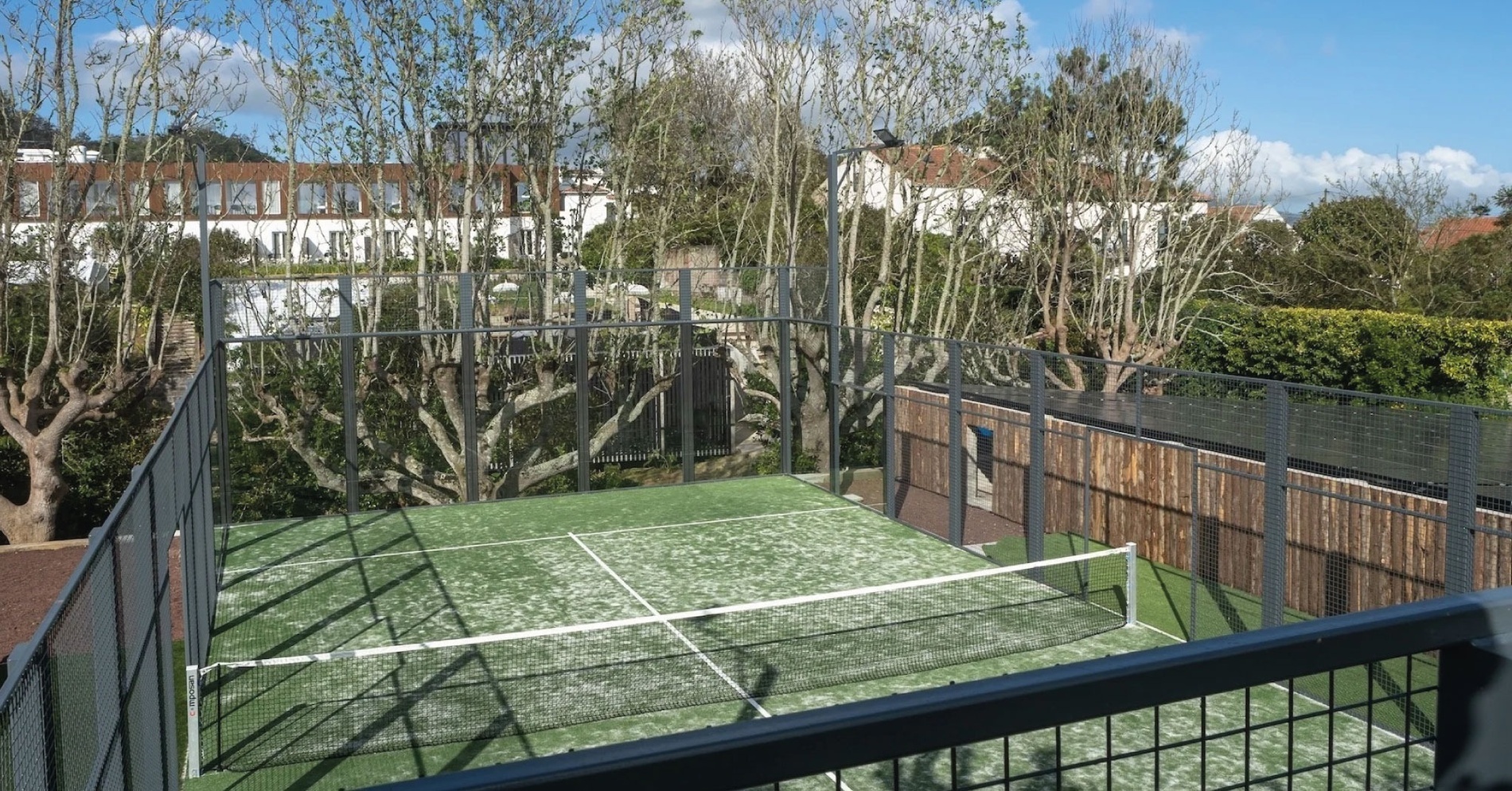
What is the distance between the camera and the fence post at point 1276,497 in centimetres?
1153

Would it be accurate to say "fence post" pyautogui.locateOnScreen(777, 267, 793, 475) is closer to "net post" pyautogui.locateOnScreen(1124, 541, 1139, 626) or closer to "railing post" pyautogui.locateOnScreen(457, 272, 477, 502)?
"railing post" pyautogui.locateOnScreen(457, 272, 477, 502)

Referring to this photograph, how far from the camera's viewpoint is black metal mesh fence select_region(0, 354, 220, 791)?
12.2 feet

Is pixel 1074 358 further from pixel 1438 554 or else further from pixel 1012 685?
pixel 1012 685

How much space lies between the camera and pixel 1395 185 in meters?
40.2

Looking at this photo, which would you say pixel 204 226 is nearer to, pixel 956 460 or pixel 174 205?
pixel 956 460

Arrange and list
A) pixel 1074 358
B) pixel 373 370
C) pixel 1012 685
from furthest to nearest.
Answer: pixel 373 370 → pixel 1074 358 → pixel 1012 685

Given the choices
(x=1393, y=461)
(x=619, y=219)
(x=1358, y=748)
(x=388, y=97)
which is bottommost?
(x=1358, y=748)

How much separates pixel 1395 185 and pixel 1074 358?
31.0 m

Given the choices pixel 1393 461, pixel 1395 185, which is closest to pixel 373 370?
pixel 1393 461

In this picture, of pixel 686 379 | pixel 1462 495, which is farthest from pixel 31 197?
pixel 1462 495

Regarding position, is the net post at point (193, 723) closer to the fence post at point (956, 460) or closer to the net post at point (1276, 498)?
the net post at point (1276, 498)

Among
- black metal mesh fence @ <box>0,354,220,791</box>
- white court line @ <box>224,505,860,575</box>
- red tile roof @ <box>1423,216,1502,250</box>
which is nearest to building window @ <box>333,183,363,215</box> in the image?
white court line @ <box>224,505,860,575</box>

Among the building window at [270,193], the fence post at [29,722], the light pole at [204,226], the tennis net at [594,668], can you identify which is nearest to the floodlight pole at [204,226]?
the light pole at [204,226]

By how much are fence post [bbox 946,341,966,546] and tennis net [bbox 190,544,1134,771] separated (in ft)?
8.73
